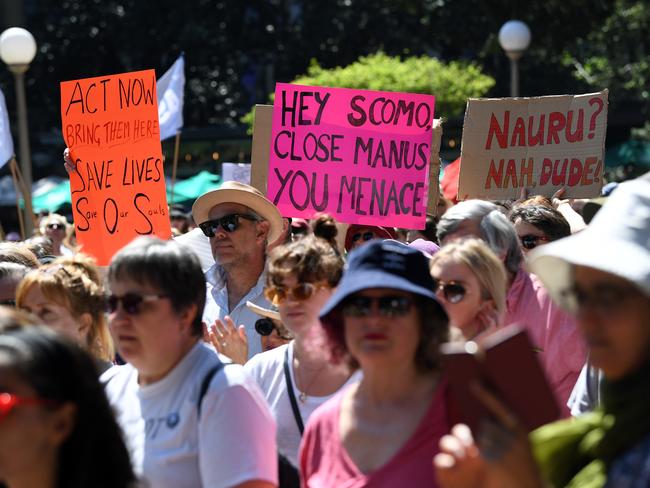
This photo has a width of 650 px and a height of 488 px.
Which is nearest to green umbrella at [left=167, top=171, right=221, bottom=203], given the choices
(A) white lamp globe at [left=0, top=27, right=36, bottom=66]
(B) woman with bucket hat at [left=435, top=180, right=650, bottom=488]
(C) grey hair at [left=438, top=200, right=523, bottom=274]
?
(A) white lamp globe at [left=0, top=27, right=36, bottom=66]

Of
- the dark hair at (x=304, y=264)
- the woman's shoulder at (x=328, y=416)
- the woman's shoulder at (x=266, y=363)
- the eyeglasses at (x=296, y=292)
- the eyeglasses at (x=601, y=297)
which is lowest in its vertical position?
the woman's shoulder at (x=266, y=363)

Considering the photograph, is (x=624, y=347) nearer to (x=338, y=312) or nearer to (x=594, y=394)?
(x=338, y=312)

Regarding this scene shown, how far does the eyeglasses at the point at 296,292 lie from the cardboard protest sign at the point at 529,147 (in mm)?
3659

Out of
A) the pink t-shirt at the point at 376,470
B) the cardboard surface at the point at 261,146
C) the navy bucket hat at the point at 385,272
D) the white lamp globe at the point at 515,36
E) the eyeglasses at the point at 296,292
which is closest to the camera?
the pink t-shirt at the point at 376,470

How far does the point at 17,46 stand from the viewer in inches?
578

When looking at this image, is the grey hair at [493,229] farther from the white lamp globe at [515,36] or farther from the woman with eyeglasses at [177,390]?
the white lamp globe at [515,36]

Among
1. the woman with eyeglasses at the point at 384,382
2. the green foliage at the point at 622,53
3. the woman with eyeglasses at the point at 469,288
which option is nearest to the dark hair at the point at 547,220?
the woman with eyeglasses at the point at 469,288

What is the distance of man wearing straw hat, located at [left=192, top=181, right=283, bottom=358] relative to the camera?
19.8 ft

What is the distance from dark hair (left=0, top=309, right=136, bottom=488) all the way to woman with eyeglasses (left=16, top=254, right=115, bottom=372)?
1733 millimetres

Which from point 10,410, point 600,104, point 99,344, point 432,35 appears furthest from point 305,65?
point 10,410

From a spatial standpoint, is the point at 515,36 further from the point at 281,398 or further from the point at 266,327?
the point at 281,398

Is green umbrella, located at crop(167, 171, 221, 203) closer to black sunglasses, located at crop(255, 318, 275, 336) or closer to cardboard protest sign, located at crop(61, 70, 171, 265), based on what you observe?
cardboard protest sign, located at crop(61, 70, 171, 265)

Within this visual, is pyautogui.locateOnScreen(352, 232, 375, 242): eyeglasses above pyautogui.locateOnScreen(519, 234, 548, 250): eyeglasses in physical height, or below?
below

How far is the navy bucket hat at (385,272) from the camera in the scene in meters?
3.17
